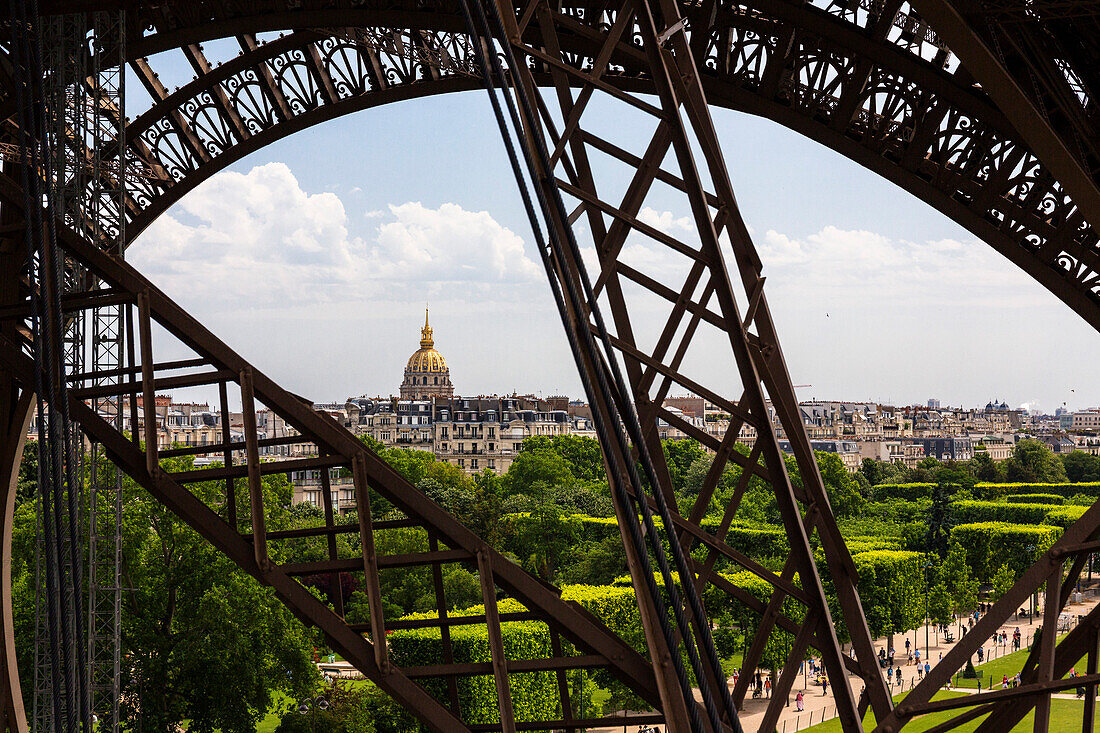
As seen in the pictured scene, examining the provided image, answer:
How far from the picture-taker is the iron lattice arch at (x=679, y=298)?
248 cm

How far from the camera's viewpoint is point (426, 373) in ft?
397

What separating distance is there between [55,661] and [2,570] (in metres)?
2.80

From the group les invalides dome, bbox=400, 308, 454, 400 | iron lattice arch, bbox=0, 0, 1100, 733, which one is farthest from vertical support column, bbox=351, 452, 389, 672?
les invalides dome, bbox=400, 308, 454, 400

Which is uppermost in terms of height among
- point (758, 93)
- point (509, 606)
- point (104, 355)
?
point (758, 93)

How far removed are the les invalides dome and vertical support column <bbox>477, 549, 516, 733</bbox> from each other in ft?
380

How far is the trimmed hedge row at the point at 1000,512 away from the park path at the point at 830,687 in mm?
3153

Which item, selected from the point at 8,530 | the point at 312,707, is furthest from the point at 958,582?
the point at 8,530

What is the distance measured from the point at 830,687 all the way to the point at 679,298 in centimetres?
2002

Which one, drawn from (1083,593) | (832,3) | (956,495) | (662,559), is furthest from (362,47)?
(956,495)

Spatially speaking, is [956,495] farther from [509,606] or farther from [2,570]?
[2,570]

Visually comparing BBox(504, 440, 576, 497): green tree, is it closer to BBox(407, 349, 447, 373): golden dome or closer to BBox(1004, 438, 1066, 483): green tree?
BBox(1004, 438, 1066, 483): green tree

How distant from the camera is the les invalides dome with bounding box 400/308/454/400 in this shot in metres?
119

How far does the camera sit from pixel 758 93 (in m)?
6.20

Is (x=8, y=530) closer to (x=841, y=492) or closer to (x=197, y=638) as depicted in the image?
(x=197, y=638)
